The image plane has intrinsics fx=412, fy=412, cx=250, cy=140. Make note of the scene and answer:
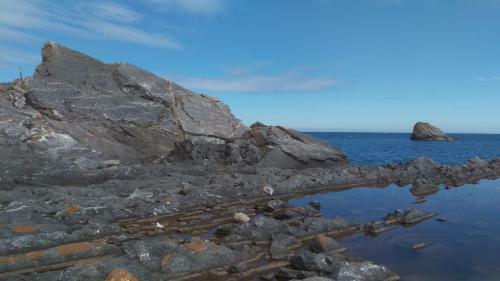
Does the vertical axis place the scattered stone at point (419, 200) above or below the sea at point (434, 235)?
above

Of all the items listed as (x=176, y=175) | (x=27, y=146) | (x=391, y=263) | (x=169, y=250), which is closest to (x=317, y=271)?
(x=391, y=263)

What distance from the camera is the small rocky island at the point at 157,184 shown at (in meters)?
14.3

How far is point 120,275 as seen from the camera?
12.2m

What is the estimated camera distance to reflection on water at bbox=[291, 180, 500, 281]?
15.0 m

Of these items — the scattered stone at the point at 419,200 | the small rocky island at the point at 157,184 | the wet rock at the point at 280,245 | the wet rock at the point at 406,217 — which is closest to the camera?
the small rocky island at the point at 157,184

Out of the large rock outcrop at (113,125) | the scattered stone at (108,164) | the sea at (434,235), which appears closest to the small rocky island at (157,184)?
the large rock outcrop at (113,125)

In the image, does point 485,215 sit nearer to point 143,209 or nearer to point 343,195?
point 343,195

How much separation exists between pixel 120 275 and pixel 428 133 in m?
173

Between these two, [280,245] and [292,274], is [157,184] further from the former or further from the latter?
[292,274]

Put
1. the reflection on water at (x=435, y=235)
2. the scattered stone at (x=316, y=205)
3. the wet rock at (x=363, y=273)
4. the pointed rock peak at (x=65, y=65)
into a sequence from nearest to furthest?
the wet rock at (x=363, y=273)
the reflection on water at (x=435, y=235)
the scattered stone at (x=316, y=205)
the pointed rock peak at (x=65, y=65)

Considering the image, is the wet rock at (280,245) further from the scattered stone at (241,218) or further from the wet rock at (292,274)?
the scattered stone at (241,218)

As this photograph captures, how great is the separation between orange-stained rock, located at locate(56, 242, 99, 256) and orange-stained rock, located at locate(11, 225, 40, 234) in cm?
259

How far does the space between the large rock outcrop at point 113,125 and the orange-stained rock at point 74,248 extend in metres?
16.8

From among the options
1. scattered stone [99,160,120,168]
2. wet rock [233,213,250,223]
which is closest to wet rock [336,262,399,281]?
wet rock [233,213,250,223]
